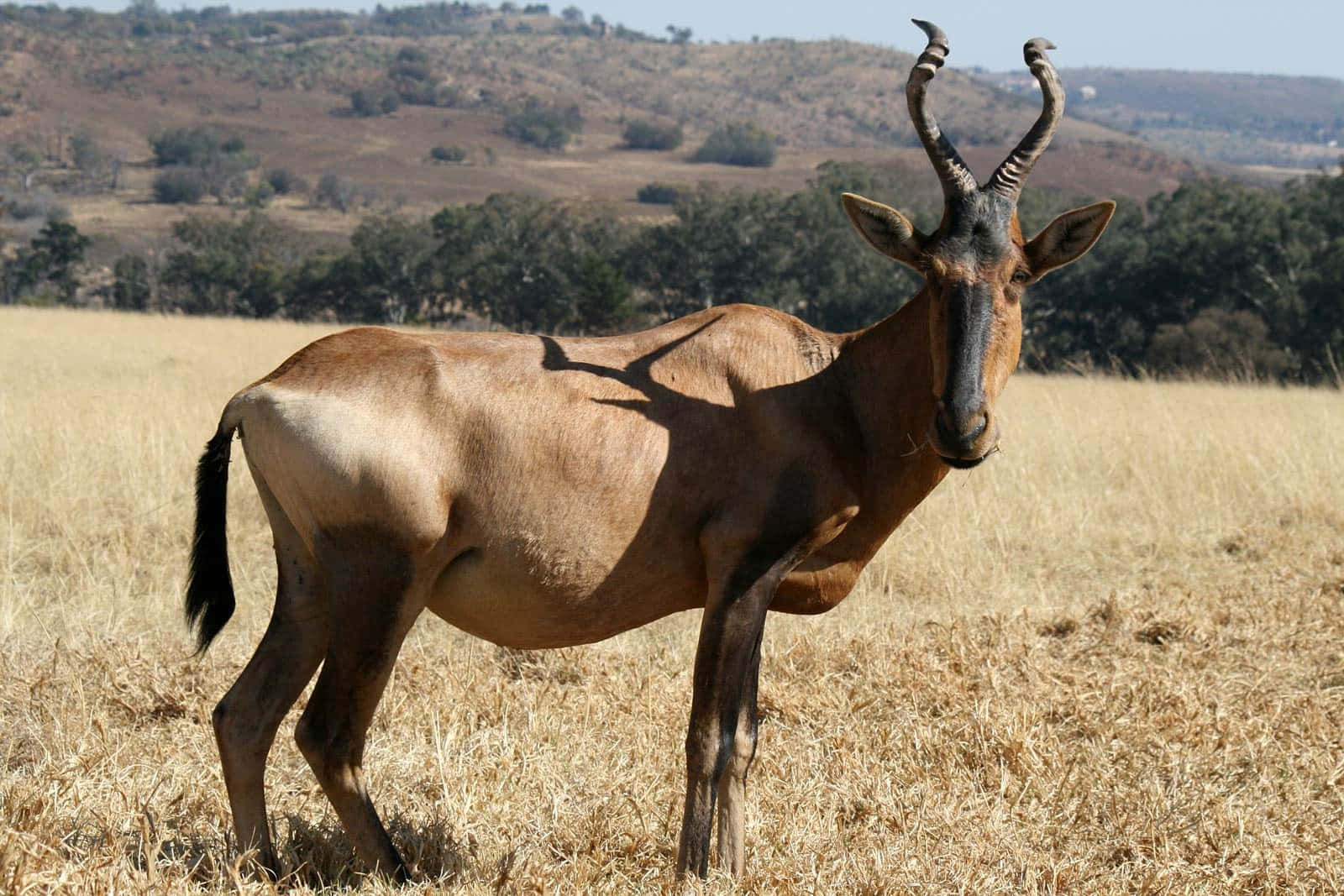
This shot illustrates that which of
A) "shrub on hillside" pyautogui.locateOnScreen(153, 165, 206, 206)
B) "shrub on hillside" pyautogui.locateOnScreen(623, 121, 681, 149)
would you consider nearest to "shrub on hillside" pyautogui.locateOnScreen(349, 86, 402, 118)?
"shrub on hillside" pyautogui.locateOnScreen(623, 121, 681, 149)

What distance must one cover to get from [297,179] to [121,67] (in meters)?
62.7

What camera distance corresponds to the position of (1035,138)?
4.61 m

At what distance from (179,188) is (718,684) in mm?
110982

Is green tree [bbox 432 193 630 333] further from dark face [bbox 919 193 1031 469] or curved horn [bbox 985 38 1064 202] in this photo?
dark face [bbox 919 193 1031 469]

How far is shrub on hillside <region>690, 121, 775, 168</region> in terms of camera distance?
149375 millimetres

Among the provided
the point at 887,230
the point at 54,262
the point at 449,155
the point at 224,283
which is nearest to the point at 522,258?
the point at 224,283

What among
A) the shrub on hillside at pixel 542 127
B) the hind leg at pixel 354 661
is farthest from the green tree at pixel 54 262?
the shrub on hillside at pixel 542 127

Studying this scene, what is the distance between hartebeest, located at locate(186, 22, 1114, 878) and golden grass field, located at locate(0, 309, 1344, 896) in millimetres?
549

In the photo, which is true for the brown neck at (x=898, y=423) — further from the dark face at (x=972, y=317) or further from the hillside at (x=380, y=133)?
the hillside at (x=380, y=133)

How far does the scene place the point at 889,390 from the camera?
4.84 meters

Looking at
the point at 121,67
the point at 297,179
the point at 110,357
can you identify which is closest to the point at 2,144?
the point at 297,179

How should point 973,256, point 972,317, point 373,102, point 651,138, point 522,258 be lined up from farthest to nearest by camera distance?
point 651,138, point 373,102, point 522,258, point 973,256, point 972,317

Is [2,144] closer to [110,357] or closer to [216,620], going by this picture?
[110,357]

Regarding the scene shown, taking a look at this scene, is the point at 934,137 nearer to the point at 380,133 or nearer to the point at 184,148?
the point at 184,148
